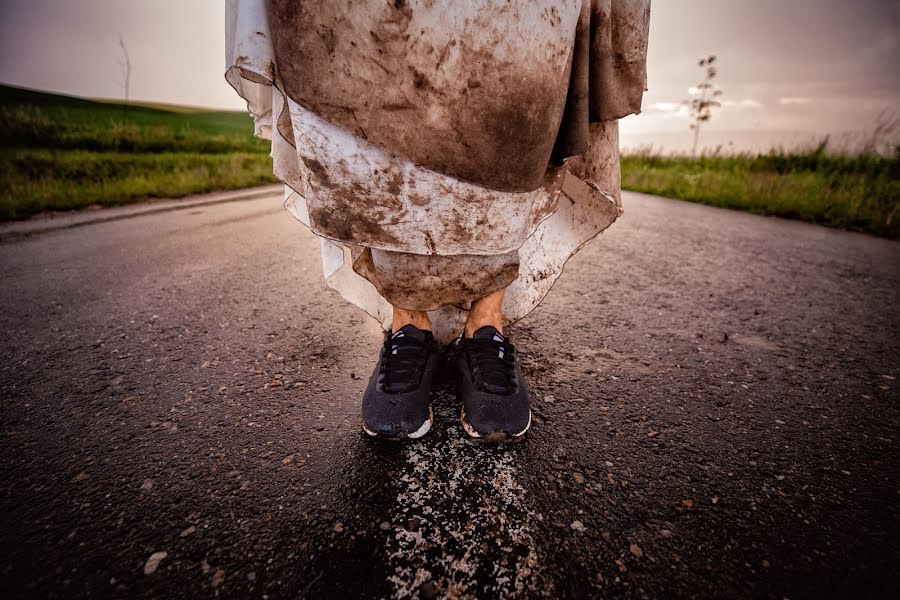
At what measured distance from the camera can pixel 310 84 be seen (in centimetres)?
85

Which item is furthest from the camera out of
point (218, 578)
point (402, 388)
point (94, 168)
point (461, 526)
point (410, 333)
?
point (94, 168)

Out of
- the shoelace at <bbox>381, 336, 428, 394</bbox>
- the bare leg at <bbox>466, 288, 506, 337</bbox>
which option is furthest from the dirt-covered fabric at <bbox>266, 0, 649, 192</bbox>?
the shoelace at <bbox>381, 336, 428, 394</bbox>

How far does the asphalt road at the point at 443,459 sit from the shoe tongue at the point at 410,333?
22cm

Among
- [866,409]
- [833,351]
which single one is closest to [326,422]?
[866,409]

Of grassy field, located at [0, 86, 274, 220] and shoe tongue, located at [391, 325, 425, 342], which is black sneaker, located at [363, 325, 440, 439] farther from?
grassy field, located at [0, 86, 274, 220]

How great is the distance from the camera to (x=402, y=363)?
1.23 meters

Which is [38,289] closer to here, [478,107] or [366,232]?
[366,232]

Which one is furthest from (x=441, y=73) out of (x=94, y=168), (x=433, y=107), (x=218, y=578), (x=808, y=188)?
(x=94, y=168)

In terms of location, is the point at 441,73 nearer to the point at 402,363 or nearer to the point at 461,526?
the point at 402,363

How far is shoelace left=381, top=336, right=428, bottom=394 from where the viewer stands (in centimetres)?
118

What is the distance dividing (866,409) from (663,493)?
93 cm

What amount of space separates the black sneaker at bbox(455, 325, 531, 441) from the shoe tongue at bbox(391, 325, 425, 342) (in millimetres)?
158

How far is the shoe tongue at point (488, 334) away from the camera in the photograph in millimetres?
1304

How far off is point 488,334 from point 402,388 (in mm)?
358
